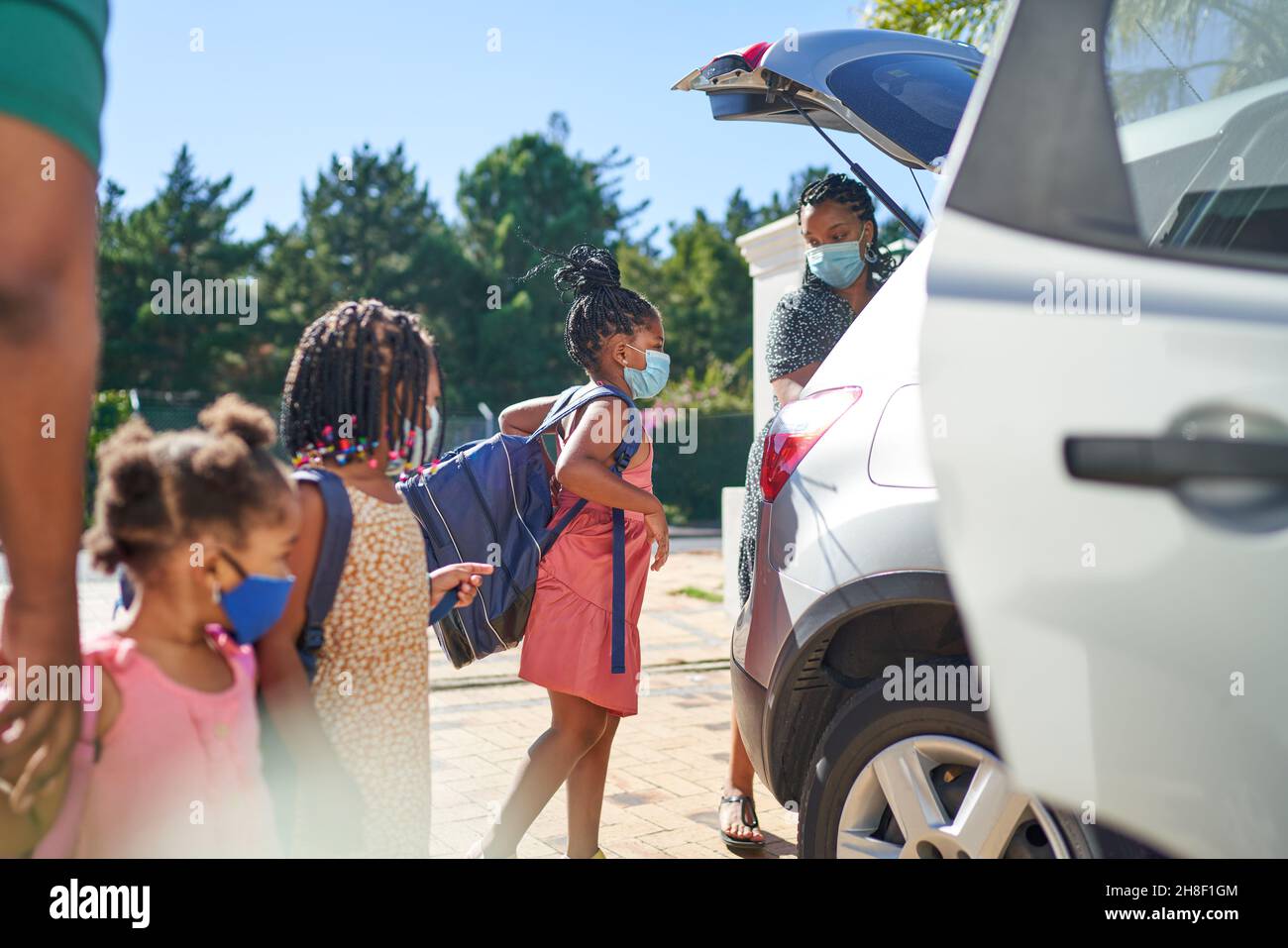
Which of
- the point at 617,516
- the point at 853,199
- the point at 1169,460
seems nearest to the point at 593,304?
the point at 617,516

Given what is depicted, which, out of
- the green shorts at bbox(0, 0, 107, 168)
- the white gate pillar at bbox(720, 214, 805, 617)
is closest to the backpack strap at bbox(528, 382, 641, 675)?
the green shorts at bbox(0, 0, 107, 168)

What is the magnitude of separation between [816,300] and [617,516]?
1076mm

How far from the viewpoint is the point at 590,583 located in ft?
10.2

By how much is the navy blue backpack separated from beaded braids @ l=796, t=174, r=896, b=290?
3.83ft

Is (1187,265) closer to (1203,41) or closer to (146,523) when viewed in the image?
(1203,41)

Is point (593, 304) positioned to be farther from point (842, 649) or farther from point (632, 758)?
point (632, 758)

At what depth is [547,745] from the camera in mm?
3068

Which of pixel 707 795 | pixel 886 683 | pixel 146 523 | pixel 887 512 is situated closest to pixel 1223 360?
pixel 887 512

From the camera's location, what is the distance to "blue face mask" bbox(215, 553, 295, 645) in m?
1.78

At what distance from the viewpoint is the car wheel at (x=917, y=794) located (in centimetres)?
202

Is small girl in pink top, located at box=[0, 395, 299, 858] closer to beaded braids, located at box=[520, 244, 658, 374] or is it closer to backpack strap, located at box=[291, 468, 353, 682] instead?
backpack strap, located at box=[291, 468, 353, 682]

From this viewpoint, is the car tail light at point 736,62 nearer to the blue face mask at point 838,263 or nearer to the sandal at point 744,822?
the blue face mask at point 838,263
